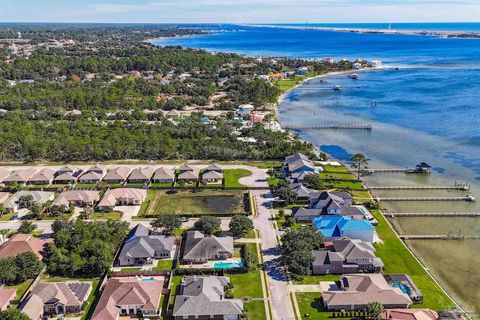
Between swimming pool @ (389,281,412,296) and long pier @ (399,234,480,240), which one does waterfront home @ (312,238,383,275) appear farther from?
long pier @ (399,234,480,240)

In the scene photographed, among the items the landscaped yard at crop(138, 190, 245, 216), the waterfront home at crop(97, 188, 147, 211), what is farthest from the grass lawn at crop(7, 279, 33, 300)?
the landscaped yard at crop(138, 190, 245, 216)

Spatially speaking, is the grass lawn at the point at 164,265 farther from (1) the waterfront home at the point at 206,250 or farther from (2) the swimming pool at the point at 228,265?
(2) the swimming pool at the point at 228,265

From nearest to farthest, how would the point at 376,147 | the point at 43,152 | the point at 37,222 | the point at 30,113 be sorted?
1. the point at 37,222
2. the point at 43,152
3. the point at 376,147
4. the point at 30,113

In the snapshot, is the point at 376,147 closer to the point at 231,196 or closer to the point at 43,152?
the point at 231,196

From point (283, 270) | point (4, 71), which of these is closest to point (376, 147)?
point (283, 270)

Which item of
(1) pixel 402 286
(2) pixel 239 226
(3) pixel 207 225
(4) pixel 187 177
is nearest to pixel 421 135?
(4) pixel 187 177

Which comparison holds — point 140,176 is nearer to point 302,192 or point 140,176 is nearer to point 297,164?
point 297,164
